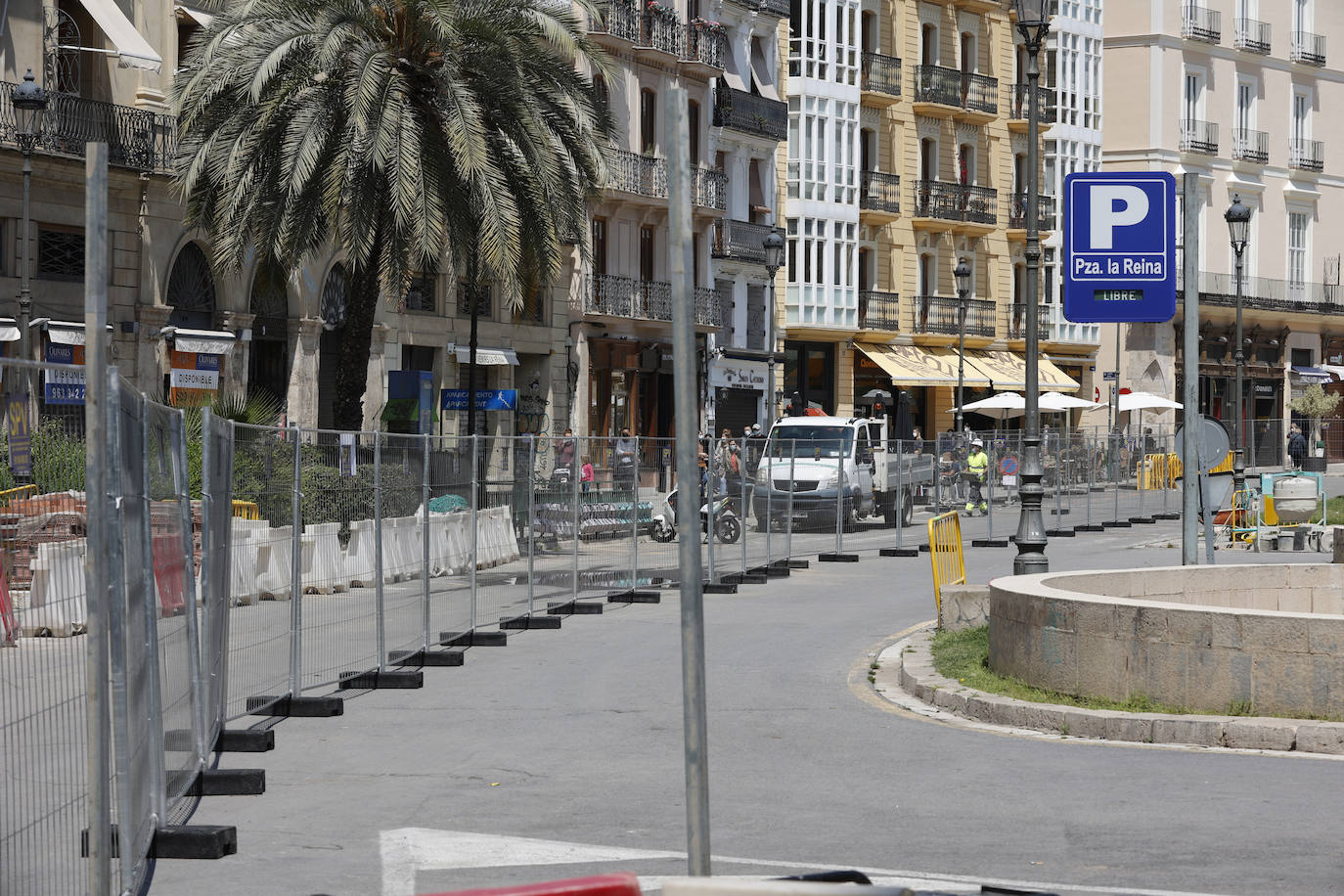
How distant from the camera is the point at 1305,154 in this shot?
76062 millimetres

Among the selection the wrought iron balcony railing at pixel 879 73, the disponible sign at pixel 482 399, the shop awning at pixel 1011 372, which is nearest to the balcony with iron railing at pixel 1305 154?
the shop awning at pixel 1011 372

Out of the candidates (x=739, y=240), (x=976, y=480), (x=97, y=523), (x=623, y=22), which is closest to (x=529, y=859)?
(x=97, y=523)

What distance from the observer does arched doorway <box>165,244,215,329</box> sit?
35312 millimetres

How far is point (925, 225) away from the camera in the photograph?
64.6 m

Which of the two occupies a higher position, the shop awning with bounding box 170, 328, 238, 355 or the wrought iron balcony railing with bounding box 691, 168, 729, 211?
the wrought iron balcony railing with bounding box 691, 168, 729, 211

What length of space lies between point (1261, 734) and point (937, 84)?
55.4 meters

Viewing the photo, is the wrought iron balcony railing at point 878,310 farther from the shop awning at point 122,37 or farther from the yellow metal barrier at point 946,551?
the yellow metal barrier at point 946,551

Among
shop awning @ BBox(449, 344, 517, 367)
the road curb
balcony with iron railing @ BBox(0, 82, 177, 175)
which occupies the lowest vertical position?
the road curb

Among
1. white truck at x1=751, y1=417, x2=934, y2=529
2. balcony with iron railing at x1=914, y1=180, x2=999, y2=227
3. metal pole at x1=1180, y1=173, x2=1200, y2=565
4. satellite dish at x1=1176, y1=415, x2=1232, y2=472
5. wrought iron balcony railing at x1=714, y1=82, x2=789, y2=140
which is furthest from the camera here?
balcony with iron railing at x1=914, y1=180, x2=999, y2=227

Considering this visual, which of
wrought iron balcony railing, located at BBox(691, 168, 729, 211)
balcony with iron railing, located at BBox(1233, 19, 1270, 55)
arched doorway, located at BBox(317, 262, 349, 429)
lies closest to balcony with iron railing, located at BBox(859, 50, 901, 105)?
wrought iron balcony railing, located at BBox(691, 168, 729, 211)

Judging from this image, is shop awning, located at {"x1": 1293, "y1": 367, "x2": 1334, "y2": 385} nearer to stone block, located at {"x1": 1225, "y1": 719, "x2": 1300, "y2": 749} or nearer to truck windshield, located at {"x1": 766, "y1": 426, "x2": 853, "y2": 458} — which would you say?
truck windshield, located at {"x1": 766, "y1": 426, "x2": 853, "y2": 458}

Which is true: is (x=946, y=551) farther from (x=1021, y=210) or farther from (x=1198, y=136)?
(x=1198, y=136)

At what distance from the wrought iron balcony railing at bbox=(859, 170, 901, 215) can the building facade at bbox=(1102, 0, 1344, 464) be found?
12438 millimetres

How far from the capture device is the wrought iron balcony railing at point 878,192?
6225 centimetres
